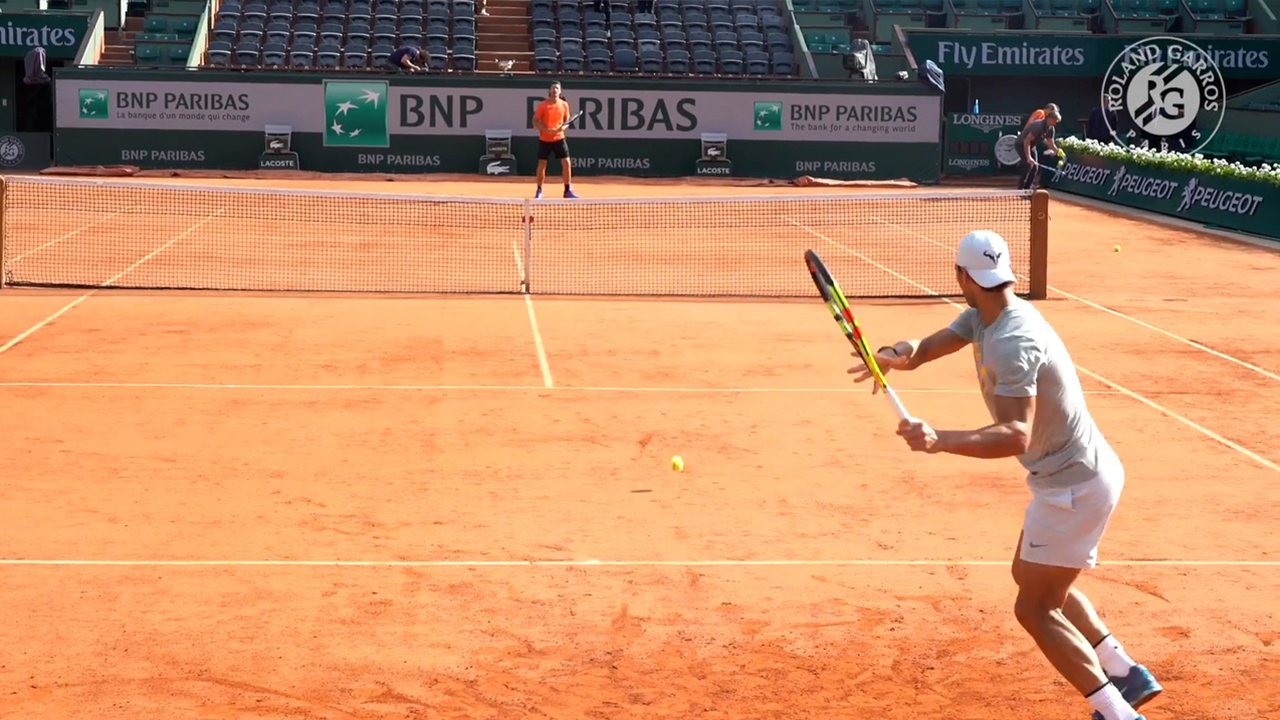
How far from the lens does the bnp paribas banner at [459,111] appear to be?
111 ft

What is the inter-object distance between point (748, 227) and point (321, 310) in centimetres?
1067

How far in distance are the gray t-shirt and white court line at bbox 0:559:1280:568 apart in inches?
113

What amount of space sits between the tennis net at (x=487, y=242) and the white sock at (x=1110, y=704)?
1326 cm

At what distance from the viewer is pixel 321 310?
17.6m

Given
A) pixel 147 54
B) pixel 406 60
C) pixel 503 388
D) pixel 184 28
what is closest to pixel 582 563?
pixel 503 388

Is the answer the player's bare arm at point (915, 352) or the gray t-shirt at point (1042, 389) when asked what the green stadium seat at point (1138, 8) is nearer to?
the player's bare arm at point (915, 352)

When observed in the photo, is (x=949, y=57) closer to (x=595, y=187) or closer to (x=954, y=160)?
(x=954, y=160)

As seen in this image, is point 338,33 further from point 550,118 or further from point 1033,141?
point 1033,141

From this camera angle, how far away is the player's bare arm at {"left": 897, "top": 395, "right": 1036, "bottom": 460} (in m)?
5.78

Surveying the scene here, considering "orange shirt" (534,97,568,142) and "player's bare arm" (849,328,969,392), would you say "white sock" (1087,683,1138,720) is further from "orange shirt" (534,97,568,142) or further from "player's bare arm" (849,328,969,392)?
"orange shirt" (534,97,568,142)

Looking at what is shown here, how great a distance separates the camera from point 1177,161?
29547 mm

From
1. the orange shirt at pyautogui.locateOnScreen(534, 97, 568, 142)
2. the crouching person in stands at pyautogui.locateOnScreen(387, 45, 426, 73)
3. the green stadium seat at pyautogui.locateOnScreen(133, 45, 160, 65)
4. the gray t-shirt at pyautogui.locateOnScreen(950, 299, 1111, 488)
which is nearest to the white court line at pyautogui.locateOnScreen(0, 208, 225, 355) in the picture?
the orange shirt at pyautogui.locateOnScreen(534, 97, 568, 142)

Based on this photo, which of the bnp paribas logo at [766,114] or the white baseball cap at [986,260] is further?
the bnp paribas logo at [766,114]

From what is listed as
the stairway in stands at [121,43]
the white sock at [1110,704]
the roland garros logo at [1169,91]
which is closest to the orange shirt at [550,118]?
the stairway in stands at [121,43]
